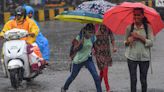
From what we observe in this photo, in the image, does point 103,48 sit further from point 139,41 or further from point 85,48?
point 139,41

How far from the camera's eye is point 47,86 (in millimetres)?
9211

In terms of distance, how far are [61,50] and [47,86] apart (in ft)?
15.8

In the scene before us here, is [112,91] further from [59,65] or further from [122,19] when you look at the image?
[59,65]

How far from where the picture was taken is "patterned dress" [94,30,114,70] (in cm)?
848

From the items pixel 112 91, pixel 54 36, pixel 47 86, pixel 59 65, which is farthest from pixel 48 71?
pixel 54 36

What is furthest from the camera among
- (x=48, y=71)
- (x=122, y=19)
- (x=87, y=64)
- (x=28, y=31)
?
(x=48, y=71)

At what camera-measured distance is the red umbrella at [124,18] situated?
23.7 ft

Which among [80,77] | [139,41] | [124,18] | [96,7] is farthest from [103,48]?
[80,77]

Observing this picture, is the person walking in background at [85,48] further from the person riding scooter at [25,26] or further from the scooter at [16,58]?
the person riding scooter at [25,26]

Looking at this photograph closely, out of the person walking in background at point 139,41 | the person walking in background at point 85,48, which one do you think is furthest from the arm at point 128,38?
the person walking in background at point 85,48

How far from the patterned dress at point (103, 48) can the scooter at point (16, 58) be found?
113 cm

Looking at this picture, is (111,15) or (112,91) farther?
(112,91)

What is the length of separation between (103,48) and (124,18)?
3.92ft

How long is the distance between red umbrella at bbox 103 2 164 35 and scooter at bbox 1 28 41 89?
5.95ft
